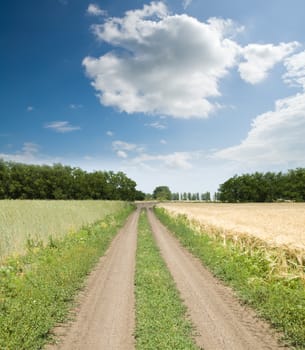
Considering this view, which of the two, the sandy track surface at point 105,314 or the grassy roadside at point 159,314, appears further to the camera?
the sandy track surface at point 105,314

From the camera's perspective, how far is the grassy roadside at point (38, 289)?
6.05 metres

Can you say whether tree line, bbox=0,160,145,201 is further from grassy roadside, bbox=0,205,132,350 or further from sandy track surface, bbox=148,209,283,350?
sandy track surface, bbox=148,209,283,350

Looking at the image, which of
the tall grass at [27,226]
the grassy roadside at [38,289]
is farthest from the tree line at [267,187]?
the grassy roadside at [38,289]

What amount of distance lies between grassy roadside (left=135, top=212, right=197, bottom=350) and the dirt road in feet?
0.76

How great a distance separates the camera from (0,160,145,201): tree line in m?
84.8

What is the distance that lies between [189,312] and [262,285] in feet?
10.5

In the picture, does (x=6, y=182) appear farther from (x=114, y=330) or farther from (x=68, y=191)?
(x=114, y=330)

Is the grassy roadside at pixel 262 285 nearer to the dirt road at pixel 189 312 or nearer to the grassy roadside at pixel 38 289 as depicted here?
the dirt road at pixel 189 312

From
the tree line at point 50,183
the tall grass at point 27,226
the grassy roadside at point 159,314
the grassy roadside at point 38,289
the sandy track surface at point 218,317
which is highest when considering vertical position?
the tree line at point 50,183

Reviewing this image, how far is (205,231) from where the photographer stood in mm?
20484

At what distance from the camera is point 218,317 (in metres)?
7.39

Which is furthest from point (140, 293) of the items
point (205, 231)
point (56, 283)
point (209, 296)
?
point (205, 231)

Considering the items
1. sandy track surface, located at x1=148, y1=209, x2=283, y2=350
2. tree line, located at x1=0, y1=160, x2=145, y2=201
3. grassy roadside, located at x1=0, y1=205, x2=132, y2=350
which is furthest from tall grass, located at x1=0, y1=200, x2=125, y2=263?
tree line, located at x1=0, y1=160, x2=145, y2=201

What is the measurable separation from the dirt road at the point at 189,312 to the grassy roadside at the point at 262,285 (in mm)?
380
